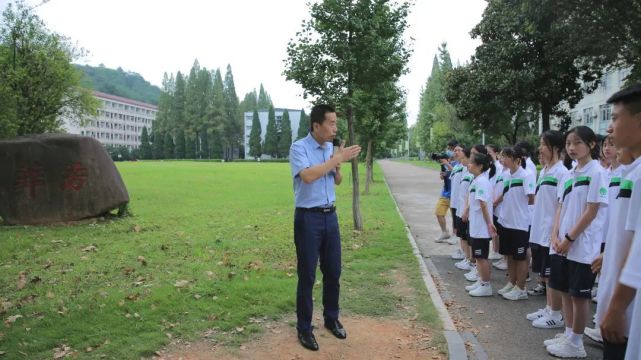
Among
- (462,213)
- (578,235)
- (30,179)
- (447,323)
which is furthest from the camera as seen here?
(30,179)

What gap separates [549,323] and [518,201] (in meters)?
1.64

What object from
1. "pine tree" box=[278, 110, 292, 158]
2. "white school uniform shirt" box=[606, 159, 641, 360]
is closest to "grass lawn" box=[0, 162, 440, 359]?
"white school uniform shirt" box=[606, 159, 641, 360]

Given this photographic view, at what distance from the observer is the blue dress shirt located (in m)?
4.38

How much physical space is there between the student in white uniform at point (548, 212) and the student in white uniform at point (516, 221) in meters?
0.66

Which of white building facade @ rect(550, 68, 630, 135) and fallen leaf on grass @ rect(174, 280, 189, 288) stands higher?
white building facade @ rect(550, 68, 630, 135)

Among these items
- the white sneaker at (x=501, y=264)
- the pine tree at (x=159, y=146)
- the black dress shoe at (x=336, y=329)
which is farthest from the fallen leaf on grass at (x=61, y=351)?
the pine tree at (x=159, y=146)

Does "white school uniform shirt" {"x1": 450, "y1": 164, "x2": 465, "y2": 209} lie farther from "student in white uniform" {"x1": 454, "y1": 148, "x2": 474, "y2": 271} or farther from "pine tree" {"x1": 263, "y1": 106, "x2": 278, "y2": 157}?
"pine tree" {"x1": 263, "y1": 106, "x2": 278, "y2": 157}

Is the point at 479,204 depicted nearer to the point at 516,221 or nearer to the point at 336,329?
the point at 516,221

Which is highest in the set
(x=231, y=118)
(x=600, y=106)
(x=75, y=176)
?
(x=231, y=118)

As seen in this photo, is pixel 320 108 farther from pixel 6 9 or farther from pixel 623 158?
pixel 6 9

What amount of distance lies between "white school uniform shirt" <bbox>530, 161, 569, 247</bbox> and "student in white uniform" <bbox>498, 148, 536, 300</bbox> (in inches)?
29.9

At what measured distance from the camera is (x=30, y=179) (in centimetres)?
1134

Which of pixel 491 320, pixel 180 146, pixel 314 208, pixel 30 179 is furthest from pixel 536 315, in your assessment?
pixel 180 146

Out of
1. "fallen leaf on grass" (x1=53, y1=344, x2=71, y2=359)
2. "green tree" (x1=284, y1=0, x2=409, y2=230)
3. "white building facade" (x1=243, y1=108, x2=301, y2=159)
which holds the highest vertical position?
"white building facade" (x1=243, y1=108, x2=301, y2=159)
